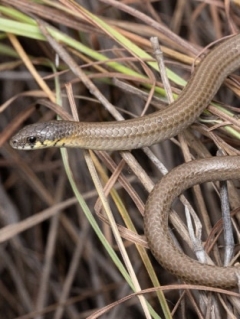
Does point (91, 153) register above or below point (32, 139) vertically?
below

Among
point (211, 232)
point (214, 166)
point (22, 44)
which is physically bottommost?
point (211, 232)

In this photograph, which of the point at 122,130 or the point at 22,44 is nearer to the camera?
the point at 122,130

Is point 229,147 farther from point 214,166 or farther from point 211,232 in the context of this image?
point 211,232

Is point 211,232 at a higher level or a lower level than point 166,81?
lower

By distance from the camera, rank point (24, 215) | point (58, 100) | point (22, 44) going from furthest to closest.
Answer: point (24, 215) < point (22, 44) < point (58, 100)

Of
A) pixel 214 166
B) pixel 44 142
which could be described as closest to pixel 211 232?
pixel 214 166

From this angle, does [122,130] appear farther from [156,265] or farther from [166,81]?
[156,265]

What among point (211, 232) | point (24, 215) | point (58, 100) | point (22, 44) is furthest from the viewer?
point (24, 215)
